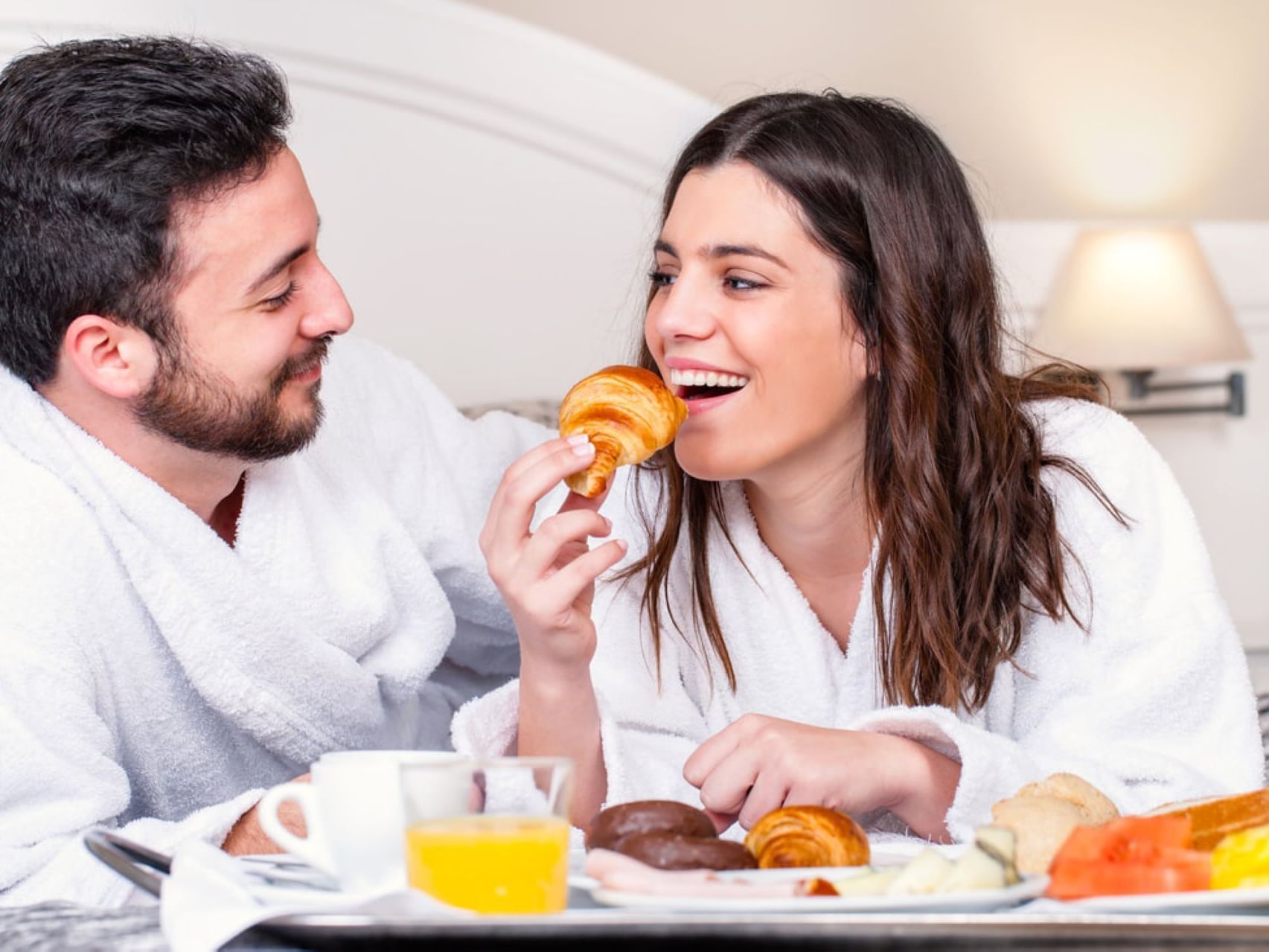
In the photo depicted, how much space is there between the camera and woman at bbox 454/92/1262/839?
4.31 feet

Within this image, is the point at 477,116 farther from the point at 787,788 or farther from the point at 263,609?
the point at 787,788

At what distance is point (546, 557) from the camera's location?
1227 mm

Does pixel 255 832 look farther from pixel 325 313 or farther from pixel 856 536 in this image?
pixel 856 536

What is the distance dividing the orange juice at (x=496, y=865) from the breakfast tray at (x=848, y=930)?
3cm

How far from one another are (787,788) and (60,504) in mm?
805

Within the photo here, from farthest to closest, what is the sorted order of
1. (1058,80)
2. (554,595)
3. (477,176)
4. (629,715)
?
(1058,80), (477,176), (629,715), (554,595)

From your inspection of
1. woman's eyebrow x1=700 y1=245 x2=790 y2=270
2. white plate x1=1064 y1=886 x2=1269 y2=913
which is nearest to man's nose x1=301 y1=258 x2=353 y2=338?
woman's eyebrow x1=700 y1=245 x2=790 y2=270

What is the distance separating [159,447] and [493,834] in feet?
3.14

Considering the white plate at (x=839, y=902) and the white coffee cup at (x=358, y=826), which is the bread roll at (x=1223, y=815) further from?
the white coffee cup at (x=358, y=826)

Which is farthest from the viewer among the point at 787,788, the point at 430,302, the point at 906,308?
the point at 430,302

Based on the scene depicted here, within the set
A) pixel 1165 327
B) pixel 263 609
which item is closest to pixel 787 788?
pixel 263 609

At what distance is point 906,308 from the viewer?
1.46 meters

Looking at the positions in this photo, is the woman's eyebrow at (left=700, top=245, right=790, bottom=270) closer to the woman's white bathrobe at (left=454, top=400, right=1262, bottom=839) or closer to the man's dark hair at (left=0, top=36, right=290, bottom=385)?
the woman's white bathrobe at (left=454, top=400, right=1262, bottom=839)

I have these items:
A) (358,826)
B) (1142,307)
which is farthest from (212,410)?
(1142,307)
